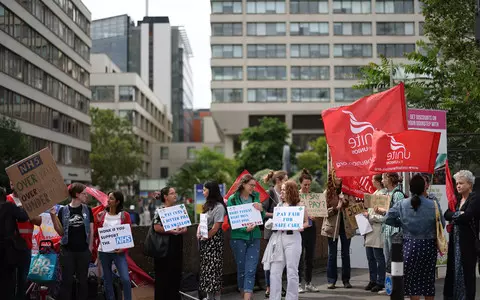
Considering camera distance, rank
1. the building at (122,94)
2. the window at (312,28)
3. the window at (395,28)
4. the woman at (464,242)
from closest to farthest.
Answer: the woman at (464,242) < the window at (395,28) < the window at (312,28) < the building at (122,94)

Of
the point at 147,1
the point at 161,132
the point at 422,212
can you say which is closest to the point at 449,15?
the point at 422,212

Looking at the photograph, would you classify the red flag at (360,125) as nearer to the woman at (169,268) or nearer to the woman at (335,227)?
the woman at (335,227)

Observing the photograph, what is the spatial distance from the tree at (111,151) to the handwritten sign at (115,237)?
65565 mm

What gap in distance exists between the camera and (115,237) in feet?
37.6

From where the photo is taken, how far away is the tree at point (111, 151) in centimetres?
7712

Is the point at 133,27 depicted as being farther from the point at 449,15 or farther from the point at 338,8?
the point at 449,15

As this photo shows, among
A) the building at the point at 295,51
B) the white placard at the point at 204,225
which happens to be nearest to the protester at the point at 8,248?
the white placard at the point at 204,225

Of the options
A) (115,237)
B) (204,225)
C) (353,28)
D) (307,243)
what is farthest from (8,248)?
(353,28)

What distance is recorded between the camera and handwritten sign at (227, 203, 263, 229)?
11477 millimetres

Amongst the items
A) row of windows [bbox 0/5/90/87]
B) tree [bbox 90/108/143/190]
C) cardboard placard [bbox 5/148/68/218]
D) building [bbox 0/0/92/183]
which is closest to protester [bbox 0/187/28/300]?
cardboard placard [bbox 5/148/68/218]

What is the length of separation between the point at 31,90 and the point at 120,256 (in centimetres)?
5348

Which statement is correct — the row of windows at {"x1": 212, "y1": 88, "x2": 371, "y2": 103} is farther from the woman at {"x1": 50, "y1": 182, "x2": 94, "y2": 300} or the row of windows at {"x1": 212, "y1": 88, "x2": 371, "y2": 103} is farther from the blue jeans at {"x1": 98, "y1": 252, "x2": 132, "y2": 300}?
the woman at {"x1": 50, "y1": 182, "x2": 94, "y2": 300}

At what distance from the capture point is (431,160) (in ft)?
39.2

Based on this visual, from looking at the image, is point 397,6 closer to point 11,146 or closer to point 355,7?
point 355,7
